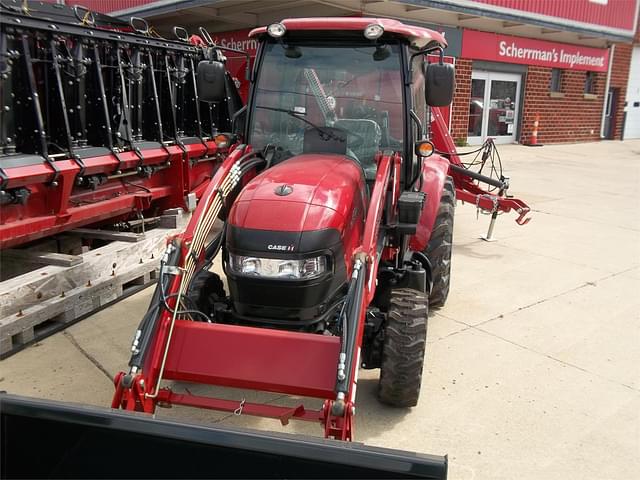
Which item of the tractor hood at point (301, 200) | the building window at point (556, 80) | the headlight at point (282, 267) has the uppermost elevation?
the building window at point (556, 80)

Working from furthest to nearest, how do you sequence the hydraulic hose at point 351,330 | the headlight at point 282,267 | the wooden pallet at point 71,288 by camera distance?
the wooden pallet at point 71,288
the headlight at point 282,267
the hydraulic hose at point 351,330

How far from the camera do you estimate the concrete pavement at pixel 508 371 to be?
304cm

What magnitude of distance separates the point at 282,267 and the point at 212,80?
1495 millimetres

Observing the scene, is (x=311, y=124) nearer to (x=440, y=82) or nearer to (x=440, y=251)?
(x=440, y=82)

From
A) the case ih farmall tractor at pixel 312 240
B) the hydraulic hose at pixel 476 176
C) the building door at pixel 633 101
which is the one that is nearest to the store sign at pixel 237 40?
the hydraulic hose at pixel 476 176

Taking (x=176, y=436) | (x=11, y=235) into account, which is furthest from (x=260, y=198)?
(x=11, y=235)

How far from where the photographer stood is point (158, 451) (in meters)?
2.00

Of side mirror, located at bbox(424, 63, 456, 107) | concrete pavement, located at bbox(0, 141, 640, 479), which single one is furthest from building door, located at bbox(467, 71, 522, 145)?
side mirror, located at bbox(424, 63, 456, 107)

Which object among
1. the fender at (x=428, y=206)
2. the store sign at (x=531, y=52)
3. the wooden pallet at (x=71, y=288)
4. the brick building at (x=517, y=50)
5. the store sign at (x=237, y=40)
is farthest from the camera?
the store sign at (x=531, y=52)

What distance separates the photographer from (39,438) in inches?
81.4

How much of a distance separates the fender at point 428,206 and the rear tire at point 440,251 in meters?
0.26

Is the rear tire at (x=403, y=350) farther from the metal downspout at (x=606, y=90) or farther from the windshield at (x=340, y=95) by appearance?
the metal downspout at (x=606, y=90)

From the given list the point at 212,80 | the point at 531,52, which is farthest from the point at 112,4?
the point at 212,80

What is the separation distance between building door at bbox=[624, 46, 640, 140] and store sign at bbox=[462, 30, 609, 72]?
2690 millimetres
